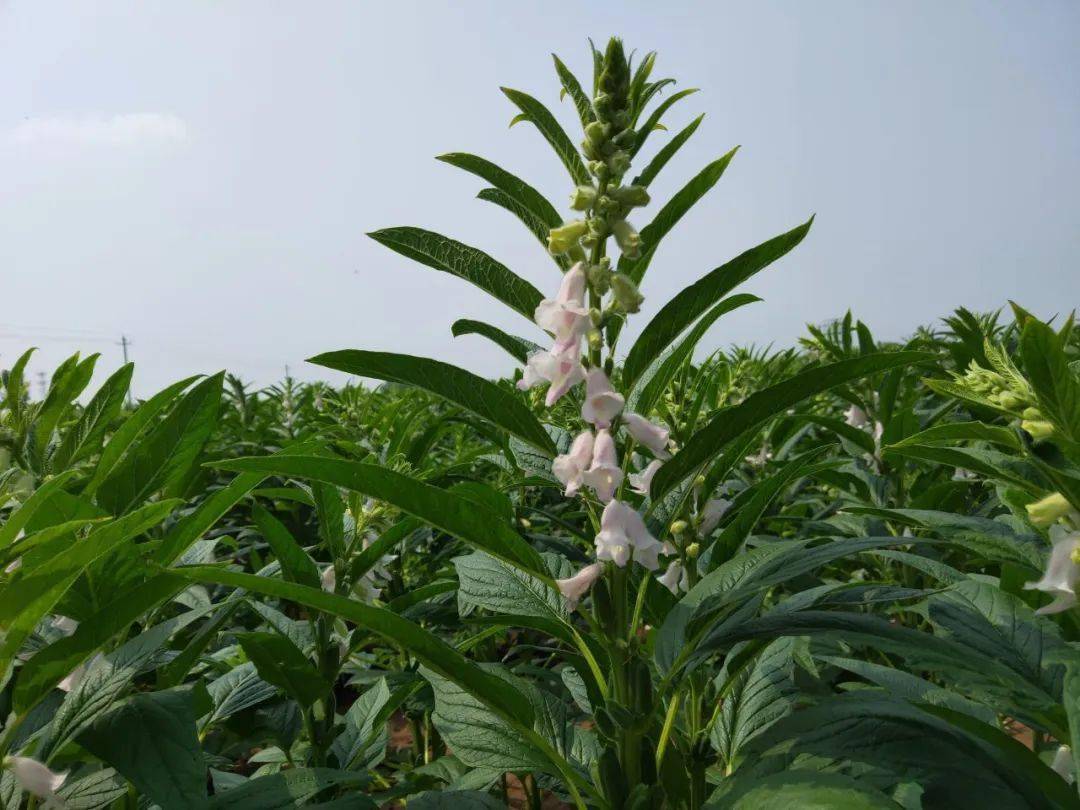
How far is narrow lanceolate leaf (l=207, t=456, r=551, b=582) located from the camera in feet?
3.79

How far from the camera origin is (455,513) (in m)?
1.25

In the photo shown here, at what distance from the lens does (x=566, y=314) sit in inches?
55.6

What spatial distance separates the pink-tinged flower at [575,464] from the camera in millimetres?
1399

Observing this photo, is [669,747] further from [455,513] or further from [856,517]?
[856,517]

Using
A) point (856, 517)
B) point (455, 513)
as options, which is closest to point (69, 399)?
point (455, 513)

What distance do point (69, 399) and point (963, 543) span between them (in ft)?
7.17

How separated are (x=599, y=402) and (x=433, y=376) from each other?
302 mm

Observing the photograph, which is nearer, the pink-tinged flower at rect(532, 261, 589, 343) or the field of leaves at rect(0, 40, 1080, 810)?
the field of leaves at rect(0, 40, 1080, 810)

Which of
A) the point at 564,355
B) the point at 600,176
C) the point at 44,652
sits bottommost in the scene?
the point at 44,652

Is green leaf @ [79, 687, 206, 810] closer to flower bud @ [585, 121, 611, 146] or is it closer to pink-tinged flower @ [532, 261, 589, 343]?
pink-tinged flower @ [532, 261, 589, 343]

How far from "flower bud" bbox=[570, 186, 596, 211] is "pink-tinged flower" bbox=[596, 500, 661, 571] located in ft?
1.82

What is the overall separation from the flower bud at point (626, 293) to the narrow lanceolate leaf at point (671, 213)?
0.09 meters

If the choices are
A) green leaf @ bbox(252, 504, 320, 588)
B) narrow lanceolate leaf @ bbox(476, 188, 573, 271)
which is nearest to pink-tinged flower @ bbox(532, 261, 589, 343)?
narrow lanceolate leaf @ bbox(476, 188, 573, 271)

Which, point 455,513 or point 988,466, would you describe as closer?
point 455,513
